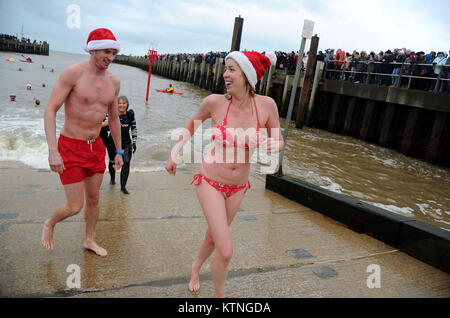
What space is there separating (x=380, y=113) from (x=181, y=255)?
42.0 ft

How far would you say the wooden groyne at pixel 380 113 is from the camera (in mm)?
11070

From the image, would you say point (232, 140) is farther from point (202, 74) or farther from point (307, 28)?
point (202, 74)

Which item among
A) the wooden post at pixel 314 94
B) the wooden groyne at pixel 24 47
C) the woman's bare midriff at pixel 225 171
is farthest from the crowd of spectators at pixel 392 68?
the wooden groyne at pixel 24 47

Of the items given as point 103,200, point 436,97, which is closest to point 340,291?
point 103,200

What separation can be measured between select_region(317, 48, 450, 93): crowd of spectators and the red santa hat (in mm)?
11127

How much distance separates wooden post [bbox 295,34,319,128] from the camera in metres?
15.1

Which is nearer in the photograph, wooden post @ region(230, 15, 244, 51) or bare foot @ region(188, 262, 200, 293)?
bare foot @ region(188, 262, 200, 293)

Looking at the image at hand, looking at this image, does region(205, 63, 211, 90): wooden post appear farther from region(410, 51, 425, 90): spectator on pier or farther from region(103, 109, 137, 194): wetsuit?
region(103, 109, 137, 194): wetsuit

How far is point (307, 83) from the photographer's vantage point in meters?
15.7

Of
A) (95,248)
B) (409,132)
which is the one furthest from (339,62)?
(95,248)

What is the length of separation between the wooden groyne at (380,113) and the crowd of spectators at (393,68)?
50 centimetres

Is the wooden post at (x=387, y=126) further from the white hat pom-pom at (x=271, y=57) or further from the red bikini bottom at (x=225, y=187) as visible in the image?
the red bikini bottom at (x=225, y=187)

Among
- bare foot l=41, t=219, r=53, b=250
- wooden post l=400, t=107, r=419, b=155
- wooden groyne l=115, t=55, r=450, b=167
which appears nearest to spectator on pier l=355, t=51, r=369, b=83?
wooden groyne l=115, t=55, r=450, b=167
